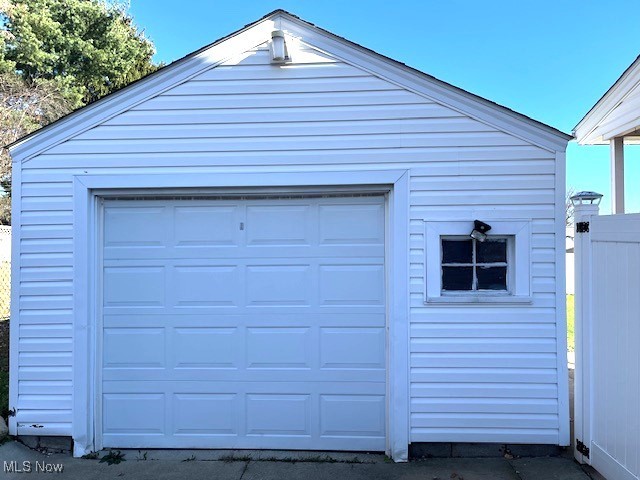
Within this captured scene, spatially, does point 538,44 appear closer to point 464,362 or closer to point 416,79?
point 416,79

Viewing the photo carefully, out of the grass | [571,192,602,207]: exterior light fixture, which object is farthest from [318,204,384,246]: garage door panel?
the grass

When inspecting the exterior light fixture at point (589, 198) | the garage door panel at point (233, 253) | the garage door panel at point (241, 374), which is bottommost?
the garage door panel at point (241, 374)

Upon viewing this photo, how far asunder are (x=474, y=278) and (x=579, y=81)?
14.6 metres

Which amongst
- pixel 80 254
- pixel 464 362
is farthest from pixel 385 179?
pixel 80 254

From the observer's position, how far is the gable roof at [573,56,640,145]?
14.4ft

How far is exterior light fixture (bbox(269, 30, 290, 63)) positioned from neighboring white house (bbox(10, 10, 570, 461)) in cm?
2

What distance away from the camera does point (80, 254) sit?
13.7ft

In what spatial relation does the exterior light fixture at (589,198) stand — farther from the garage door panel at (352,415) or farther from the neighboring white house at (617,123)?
the garage door panel at (352,415)

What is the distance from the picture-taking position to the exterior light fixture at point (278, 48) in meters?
3.98

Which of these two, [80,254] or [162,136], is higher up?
[162,136]

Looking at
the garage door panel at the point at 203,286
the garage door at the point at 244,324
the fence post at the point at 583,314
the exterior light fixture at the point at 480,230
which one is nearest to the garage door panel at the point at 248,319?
the garage door at the point at 244,324

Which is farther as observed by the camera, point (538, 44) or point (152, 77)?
point (538, 44)

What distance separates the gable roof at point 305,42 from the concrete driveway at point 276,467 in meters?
2.52

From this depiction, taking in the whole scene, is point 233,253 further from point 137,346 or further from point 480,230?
point 480,230
